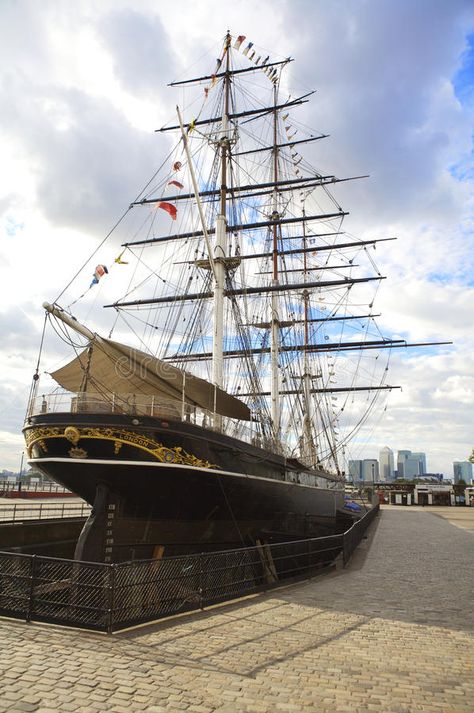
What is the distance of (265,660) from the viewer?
5.91m

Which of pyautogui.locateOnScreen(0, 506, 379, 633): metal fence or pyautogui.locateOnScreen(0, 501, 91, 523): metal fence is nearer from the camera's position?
pyautogui.locateOnScreen(0, 506, 379, 633): metal fence

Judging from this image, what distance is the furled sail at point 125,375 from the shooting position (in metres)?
15.5

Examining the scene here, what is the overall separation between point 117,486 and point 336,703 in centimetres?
951

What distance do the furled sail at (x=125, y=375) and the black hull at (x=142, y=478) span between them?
1.77 m

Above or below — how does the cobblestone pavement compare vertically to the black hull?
below

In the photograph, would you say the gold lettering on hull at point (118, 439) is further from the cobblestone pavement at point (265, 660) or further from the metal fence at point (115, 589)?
the cobblestone pavement at point (265, 660)

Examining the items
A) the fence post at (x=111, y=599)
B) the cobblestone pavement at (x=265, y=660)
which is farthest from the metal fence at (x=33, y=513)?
the cobblestone pavement at (x=265, y=660)

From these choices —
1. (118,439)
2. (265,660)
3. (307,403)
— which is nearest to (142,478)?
(118,439)

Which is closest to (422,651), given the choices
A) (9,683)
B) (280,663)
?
(280,663)

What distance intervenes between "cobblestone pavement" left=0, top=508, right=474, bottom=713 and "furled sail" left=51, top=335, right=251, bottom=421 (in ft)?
24.7

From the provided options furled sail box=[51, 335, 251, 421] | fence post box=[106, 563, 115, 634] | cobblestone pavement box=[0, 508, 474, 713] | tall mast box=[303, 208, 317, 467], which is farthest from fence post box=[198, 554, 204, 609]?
tall mast box=[303, 208, 317, 467]

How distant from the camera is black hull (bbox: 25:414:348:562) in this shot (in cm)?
1309

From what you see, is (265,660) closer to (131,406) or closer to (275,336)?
(131,406)

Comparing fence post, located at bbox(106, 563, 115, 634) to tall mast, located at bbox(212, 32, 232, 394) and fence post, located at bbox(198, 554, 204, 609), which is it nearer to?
fence post, located at bbox(198, 554, 204, 609)
